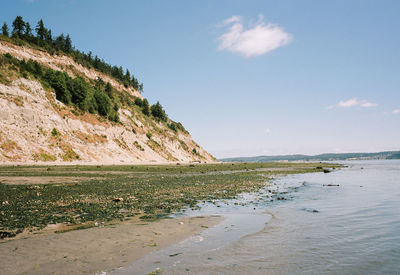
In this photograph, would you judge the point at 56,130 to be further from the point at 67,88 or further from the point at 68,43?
the point at 68,43

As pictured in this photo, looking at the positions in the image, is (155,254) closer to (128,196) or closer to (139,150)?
(128,196)

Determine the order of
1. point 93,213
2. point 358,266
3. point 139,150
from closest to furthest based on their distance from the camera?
point 358,266 < point 93,213 < point 139,150

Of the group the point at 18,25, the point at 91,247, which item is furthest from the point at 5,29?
the point at 91,247

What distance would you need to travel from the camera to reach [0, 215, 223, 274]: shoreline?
20.9 ft

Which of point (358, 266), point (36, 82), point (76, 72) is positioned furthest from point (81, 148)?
point (358, 266)

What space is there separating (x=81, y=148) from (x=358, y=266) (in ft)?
219

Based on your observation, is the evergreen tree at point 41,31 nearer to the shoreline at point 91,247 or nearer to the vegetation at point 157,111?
the vegetation at point 157,111

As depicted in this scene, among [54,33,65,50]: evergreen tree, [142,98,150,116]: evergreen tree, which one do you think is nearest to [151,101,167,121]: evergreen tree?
[142,98,150,116]: evergreen tree

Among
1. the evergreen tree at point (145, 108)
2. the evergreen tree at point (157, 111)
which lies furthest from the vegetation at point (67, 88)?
the evergreen tree at point (157, 111)

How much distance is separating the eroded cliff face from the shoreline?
4793 centimetres

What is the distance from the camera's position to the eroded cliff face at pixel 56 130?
5166 cm

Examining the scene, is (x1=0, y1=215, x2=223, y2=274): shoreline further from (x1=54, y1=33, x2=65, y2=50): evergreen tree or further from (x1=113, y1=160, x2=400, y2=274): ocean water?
(x1=54, y1=33, x2=65, y2=50): evergreen tree

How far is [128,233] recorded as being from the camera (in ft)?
30.2

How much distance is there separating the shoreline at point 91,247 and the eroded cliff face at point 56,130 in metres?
47.9
